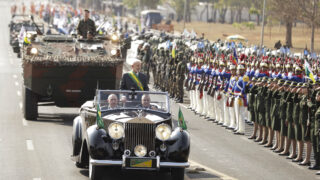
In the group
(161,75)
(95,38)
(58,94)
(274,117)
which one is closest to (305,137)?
(274,117)

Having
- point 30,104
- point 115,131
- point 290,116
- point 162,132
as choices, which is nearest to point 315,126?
point 290,116

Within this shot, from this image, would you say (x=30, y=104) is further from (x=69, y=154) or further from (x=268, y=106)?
(x=268, y=106)

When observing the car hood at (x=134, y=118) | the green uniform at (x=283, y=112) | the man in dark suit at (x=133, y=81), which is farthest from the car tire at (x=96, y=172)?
the green uniform at (x=283, y=112)

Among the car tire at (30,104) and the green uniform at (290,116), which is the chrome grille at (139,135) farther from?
the car tire at (30,104)

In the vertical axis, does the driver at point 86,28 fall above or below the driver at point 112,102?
above

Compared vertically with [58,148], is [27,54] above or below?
above

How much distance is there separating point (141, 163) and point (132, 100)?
2.01 metres

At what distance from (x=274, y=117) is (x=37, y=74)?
24.1ft

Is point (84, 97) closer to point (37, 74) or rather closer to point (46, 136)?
point (37, 74)

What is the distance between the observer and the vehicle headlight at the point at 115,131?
15000 millimetres

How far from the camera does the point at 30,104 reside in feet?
83.3

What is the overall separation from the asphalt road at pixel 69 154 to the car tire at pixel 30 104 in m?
0.26

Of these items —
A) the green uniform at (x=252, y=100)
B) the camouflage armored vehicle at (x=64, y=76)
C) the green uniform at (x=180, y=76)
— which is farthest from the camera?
the green uniform at (x=180, y=76)

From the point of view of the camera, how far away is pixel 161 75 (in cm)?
3812
